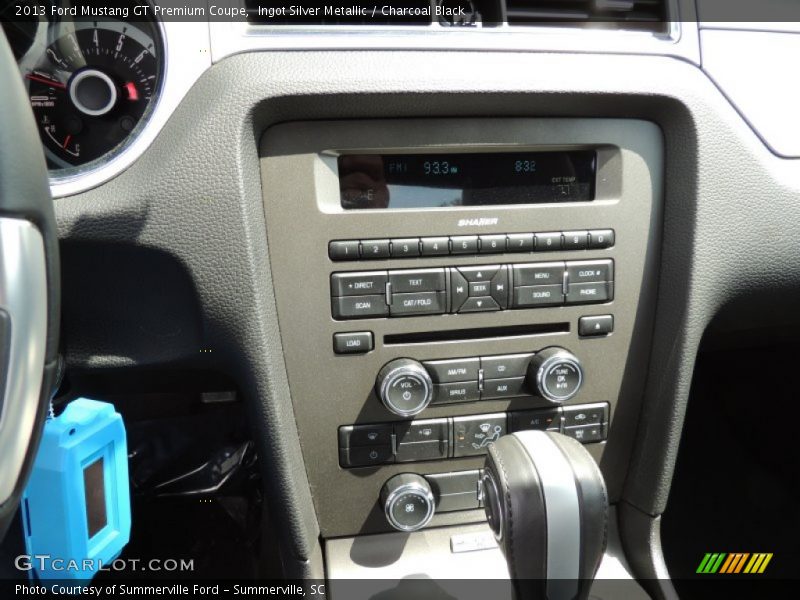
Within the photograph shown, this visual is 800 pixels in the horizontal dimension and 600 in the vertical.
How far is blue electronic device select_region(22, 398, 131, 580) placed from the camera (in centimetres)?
80

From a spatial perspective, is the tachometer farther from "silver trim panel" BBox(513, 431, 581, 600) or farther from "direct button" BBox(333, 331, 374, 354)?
"silver trim panel" BBox(513, 431, 581, 600)

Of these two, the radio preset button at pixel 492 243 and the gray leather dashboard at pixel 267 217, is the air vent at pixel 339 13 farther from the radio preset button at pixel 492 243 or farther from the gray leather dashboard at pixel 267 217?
the radio preset button at pixel 492 243

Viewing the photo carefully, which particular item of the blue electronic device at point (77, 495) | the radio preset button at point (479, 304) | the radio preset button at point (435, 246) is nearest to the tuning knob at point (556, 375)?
the radio preset button at point (479, 304)

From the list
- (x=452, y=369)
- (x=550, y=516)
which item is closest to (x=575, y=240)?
(x=452, y=369)

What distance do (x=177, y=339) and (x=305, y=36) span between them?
0.43 meters

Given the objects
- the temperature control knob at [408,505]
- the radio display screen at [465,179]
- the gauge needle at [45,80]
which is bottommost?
the temperature control knob at [408,505]

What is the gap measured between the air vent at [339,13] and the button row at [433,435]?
1.79 feet

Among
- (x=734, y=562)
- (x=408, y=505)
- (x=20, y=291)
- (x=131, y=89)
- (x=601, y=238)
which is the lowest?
(x=734, y=562)

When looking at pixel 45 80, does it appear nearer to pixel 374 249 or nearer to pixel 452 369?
pixel 374 249

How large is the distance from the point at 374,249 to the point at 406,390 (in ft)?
0.63

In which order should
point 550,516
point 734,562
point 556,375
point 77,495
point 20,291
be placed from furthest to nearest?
point 734,562 < point 556,375 < point 77,495 < point 550,516 < point 20,291

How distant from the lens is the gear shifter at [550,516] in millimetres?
703

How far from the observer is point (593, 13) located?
93cm

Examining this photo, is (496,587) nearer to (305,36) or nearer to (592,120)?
(592,120)
